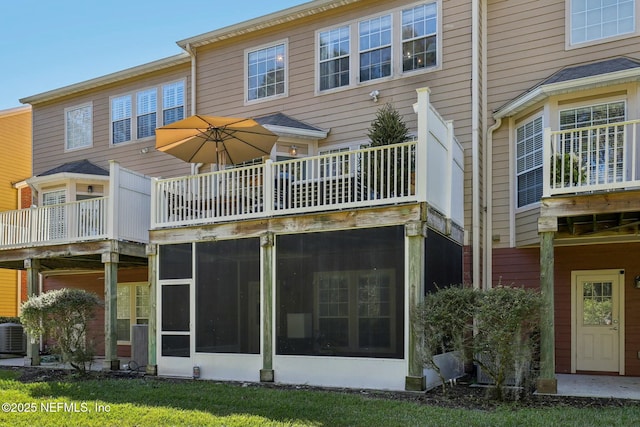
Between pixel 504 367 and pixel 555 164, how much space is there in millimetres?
2988

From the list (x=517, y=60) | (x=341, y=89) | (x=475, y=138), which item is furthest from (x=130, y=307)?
(x=517, y=60)

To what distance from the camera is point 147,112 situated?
14.7 metres

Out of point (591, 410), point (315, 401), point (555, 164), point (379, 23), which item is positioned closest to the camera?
point (591, 410)

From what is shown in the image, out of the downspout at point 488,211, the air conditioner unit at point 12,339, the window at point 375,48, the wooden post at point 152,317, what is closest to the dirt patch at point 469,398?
the downspout at point 488,211

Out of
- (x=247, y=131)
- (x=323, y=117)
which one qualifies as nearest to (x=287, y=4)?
(x=323, y=117)

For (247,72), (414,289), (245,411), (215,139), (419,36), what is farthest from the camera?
(247,72)

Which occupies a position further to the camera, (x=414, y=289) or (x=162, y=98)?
(x=162, y=98)

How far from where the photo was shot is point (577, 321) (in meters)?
10.0

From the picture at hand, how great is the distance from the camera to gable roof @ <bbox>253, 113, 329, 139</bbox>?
11.7m

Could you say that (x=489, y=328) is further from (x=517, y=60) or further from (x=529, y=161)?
(x=517, y=60)

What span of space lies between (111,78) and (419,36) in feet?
28.5

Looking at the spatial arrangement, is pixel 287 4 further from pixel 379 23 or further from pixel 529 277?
pixel 529 277

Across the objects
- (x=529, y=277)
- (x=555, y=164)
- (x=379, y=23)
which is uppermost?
(x=379, y=23)

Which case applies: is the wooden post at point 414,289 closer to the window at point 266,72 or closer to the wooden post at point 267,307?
the wooden post at point 267,307
